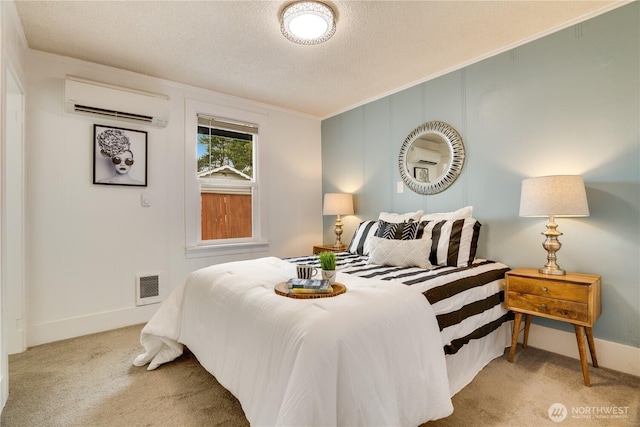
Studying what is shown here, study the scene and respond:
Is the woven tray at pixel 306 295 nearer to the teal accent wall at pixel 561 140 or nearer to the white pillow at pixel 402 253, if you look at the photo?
the white pillow at pixel 402 253

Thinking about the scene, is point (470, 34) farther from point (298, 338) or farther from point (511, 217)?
point (298, 338)

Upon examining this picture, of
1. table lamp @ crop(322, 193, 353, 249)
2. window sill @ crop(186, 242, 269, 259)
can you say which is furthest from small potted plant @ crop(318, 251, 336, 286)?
window sill @ crop(186, 242, 269, 259)

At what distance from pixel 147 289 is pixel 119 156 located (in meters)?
1.31

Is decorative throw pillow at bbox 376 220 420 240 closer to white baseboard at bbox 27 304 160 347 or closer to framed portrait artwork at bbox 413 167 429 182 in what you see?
framed portrait artwork at bbox 413 167 429 182

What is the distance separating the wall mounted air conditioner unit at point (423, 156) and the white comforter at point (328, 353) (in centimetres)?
175

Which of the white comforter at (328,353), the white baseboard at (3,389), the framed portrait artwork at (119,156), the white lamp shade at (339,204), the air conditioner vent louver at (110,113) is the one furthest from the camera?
the white lamp shade at (339,204)

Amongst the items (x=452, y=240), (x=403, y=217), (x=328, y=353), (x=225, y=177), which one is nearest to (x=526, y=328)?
(x=452, y=240)

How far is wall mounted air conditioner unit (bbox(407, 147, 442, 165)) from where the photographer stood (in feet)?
10.0

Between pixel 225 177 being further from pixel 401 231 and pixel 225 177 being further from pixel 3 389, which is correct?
pixel 3 389

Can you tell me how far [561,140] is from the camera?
90.5 inches

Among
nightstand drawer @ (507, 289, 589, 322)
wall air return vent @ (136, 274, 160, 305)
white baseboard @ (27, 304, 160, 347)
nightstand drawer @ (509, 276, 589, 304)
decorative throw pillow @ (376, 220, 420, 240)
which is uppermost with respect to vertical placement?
decorative throw pillow @ (376, 220, 420, 240)

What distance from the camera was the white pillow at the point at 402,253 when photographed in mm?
2328

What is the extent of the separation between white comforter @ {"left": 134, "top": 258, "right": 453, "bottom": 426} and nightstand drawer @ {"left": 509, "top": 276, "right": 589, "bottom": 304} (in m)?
0.95

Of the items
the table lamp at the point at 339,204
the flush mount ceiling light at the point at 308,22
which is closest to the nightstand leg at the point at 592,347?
the table lamp at the point at 339,204
